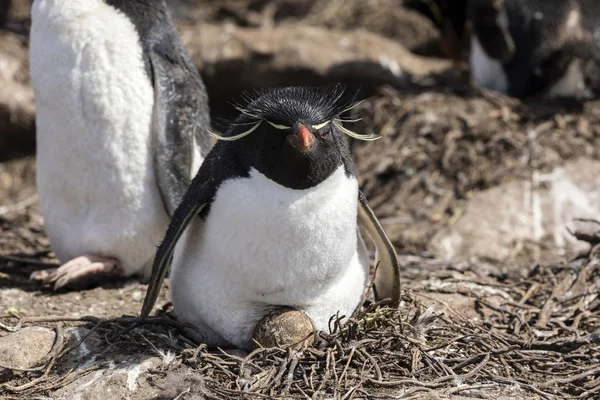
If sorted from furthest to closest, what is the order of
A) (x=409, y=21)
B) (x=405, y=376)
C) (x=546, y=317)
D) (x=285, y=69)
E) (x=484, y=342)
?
(x=409, y=21), (x=285, y=69), (x=546, y=317), (x=484, y=342), (x=405, y=376)

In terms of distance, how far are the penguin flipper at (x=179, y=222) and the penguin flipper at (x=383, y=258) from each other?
59cm

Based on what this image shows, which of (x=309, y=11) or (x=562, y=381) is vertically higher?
(x=309, y=11)

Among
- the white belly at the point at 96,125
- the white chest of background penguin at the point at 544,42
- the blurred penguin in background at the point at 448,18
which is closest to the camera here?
the white belly at the point at 96,125

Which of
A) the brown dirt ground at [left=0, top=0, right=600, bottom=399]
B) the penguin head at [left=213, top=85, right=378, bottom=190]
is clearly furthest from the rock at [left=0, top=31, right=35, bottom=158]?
the penguin head at [left=213, top=85, right=378, bottom=190]

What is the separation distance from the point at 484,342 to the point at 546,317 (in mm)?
585

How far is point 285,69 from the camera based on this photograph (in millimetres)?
Answer: 7738

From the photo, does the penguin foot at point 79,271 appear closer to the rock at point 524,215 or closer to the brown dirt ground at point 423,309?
the brown dirt ground at point 423,309

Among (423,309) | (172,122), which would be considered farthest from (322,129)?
(172,122)

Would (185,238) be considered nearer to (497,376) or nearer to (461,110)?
(497,376)

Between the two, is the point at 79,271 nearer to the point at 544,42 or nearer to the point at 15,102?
the point at 15,102

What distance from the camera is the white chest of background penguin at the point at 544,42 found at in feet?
23.3

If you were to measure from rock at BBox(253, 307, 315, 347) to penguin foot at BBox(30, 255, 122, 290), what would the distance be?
1.16 metres

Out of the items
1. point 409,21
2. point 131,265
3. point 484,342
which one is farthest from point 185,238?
point 409,21

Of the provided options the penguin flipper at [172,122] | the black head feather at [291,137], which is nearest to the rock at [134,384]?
the black head feather at [291,137]
